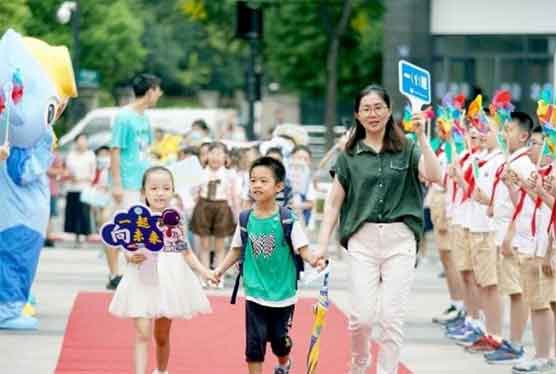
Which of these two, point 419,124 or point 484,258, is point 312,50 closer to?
point 484,258

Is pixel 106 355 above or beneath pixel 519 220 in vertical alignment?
beneath

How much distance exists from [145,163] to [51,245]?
29.5 ft

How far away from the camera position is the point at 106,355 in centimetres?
1279

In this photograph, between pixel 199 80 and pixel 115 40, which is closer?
pixel 115 40

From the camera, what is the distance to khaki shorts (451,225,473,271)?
1394cm

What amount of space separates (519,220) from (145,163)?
5.19 m

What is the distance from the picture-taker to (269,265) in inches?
413

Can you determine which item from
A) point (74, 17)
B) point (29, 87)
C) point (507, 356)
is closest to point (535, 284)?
point (507, 356)

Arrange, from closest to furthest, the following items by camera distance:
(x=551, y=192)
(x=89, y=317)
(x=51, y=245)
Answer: (x=551, y=192) < (x=89, y=317) < (x=51, y=245)

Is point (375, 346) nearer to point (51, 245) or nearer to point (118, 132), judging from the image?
point (118, 132)

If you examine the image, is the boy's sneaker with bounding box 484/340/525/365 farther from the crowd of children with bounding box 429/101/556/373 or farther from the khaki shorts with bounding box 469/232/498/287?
the khaki shorts with bounding box 469/232/498/287

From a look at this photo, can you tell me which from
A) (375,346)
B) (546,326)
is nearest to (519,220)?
(546,326)

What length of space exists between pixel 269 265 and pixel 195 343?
3.39 metres

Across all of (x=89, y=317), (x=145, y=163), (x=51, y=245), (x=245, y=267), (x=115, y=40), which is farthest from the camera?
(x=115, y=40)
